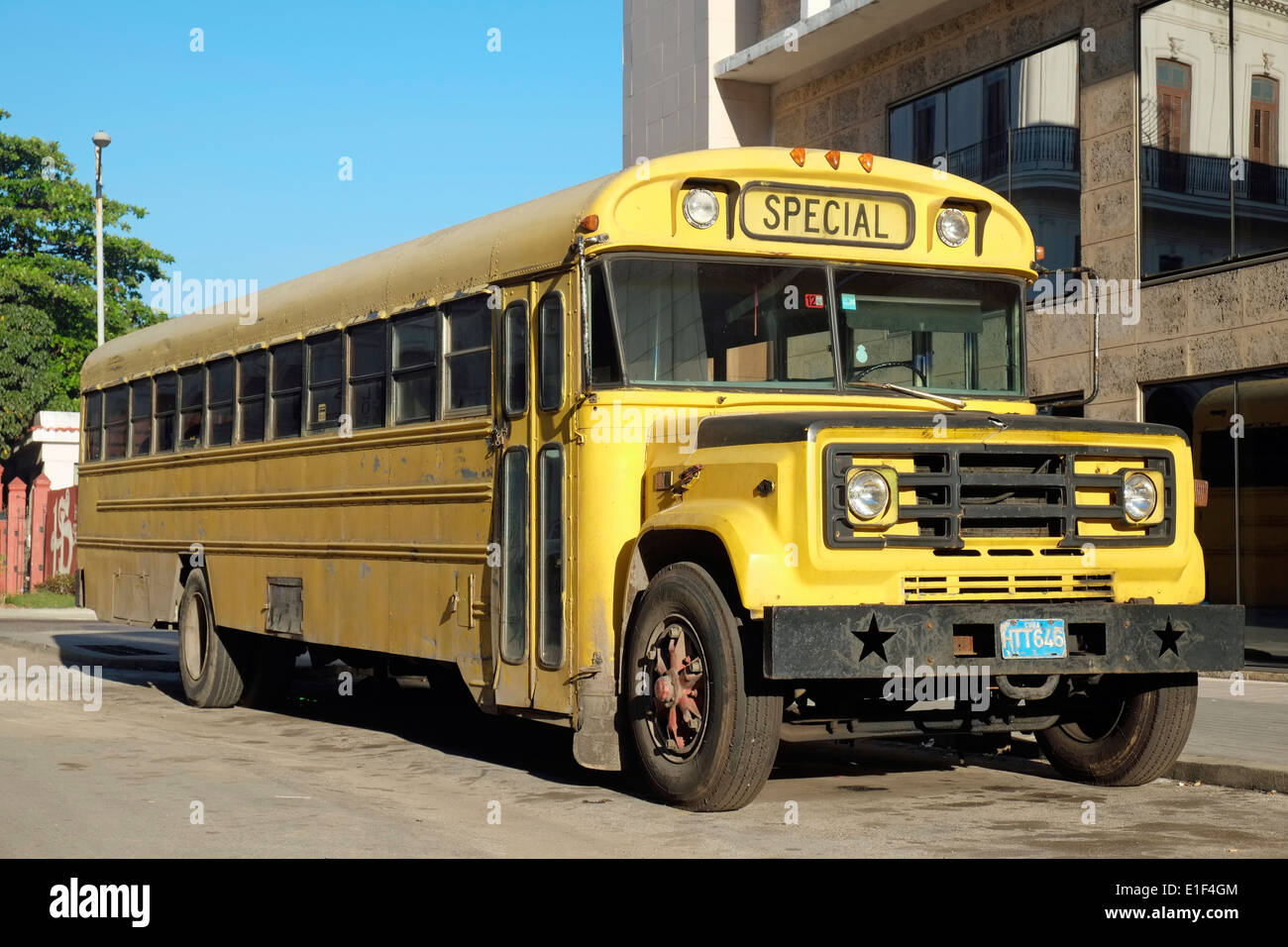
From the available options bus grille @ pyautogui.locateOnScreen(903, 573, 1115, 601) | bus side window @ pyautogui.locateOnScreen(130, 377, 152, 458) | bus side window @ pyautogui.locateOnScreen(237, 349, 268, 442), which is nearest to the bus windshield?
bus grille @ pyautogui.locateOnScreen(903, 573, 1115, 601)

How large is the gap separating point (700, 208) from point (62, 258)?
45327mm

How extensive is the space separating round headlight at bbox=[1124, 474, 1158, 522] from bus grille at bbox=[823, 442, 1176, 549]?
0.05 m

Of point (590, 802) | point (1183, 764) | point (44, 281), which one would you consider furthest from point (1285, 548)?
point (44, 281)

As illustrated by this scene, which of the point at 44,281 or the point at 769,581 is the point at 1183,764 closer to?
the point at 769,581

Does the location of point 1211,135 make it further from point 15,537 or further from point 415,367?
point 15,537

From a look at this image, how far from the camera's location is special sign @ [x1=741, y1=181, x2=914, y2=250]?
8523 mm

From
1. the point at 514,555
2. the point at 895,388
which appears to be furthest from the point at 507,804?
the point at 895,388

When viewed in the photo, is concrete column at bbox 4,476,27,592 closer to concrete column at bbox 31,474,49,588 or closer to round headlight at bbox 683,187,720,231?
concrete column at bbox 31,474,49,588

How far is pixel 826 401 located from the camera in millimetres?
8391

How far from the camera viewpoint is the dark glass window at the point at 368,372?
10.5 metres

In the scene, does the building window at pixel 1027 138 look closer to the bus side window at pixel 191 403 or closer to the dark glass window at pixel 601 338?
the bus side window at pixel 191 403

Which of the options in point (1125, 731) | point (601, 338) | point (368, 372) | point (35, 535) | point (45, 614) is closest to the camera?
point (601, 338)

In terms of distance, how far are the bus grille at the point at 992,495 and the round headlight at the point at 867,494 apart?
0.04 m

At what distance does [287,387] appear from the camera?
11969 millimetres
